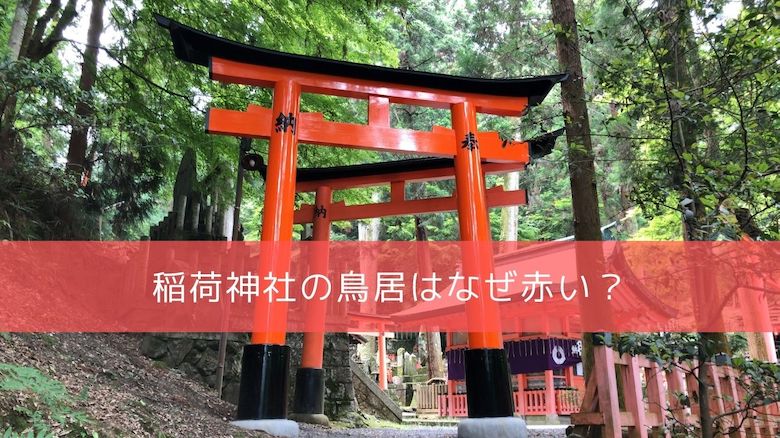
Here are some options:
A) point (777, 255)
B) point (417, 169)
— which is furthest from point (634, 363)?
point (417, 169)

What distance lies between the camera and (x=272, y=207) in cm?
538

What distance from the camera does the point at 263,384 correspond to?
484 cm

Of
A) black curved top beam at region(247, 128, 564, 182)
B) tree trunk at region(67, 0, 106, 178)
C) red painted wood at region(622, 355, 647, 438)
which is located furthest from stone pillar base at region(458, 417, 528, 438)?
tree trunk at region(67, 0, 106, 178)

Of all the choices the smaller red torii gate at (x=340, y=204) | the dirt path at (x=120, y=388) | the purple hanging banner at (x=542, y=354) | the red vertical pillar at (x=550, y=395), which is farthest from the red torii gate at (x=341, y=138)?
the red vertical pillar at (x=550, y=395)

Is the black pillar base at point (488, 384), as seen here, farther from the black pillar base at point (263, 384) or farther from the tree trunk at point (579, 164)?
the black pillar base at point (263, 384)

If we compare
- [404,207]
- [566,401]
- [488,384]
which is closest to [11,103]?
[404,207]

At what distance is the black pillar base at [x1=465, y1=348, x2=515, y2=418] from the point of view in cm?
514

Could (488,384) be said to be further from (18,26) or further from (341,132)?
(18,26)

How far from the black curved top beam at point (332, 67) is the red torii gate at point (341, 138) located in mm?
12

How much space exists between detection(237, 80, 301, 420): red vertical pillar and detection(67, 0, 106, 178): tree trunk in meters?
3.12

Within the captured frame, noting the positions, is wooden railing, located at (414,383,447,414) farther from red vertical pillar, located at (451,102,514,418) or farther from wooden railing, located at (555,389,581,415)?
red vertical pillar, located at (451,102,514,418)

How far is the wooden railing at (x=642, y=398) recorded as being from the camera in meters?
3.61

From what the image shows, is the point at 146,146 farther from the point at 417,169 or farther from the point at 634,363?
the point at 634,363

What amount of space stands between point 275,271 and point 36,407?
2395mm
